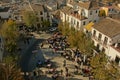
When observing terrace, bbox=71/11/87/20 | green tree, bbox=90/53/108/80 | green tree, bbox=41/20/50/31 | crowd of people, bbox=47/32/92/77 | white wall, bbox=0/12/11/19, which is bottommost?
crowd of people, bbox=47/32/92/77

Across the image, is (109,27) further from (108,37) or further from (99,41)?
(99,41)

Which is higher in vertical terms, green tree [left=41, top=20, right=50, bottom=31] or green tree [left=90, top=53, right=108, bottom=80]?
green tree [left=90, top=53, right=108, bottom=80]

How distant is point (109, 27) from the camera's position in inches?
1763

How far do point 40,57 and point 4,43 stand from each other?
9.00m

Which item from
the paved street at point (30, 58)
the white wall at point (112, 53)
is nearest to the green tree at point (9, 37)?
the paved street at point (30, 58)

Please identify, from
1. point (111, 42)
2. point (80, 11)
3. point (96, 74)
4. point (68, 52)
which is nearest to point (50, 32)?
point (80, 11)

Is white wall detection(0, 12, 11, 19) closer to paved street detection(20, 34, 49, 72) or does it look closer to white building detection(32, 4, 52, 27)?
white building detection(32, 4, 52, 27)

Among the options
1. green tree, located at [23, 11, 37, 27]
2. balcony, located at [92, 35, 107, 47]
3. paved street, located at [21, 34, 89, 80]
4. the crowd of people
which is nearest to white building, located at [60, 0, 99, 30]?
the crowd of people

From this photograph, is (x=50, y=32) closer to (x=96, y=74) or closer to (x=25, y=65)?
(x=25, y=65)

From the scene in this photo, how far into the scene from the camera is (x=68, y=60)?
1742 inches

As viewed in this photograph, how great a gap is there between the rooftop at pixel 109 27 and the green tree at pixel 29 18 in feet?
71.0

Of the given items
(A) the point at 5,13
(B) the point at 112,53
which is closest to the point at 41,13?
(A) the point at 5,13

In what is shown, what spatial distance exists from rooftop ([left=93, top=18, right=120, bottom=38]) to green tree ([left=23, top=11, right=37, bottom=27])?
21.6m

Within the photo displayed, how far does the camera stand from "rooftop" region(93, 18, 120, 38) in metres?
42.5
